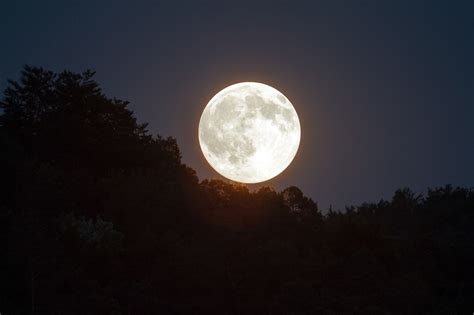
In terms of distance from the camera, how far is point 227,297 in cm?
2961

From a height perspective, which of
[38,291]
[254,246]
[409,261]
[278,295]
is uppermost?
[409,261]

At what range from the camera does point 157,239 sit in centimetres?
3091

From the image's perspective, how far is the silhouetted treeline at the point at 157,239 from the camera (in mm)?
24662

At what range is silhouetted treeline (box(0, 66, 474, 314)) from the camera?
80.9ft

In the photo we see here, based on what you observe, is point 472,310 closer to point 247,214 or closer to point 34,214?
point 247,214

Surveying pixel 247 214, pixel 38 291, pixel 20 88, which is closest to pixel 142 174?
pixel 247 214

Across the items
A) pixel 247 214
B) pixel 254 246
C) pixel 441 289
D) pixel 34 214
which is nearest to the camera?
pixel 34 214

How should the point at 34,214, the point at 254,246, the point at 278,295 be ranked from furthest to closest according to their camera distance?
the point at 254,246 → the point at 278,295 → the point at 34,214

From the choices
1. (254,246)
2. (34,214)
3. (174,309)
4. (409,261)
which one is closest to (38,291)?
(34,214)

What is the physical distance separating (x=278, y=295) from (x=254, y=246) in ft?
15.0

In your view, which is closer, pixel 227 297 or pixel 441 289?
pixel 227 297

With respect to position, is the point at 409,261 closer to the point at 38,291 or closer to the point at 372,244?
the point at 372,244

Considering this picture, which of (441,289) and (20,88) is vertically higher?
(20,88)

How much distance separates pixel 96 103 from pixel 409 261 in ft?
68.2
